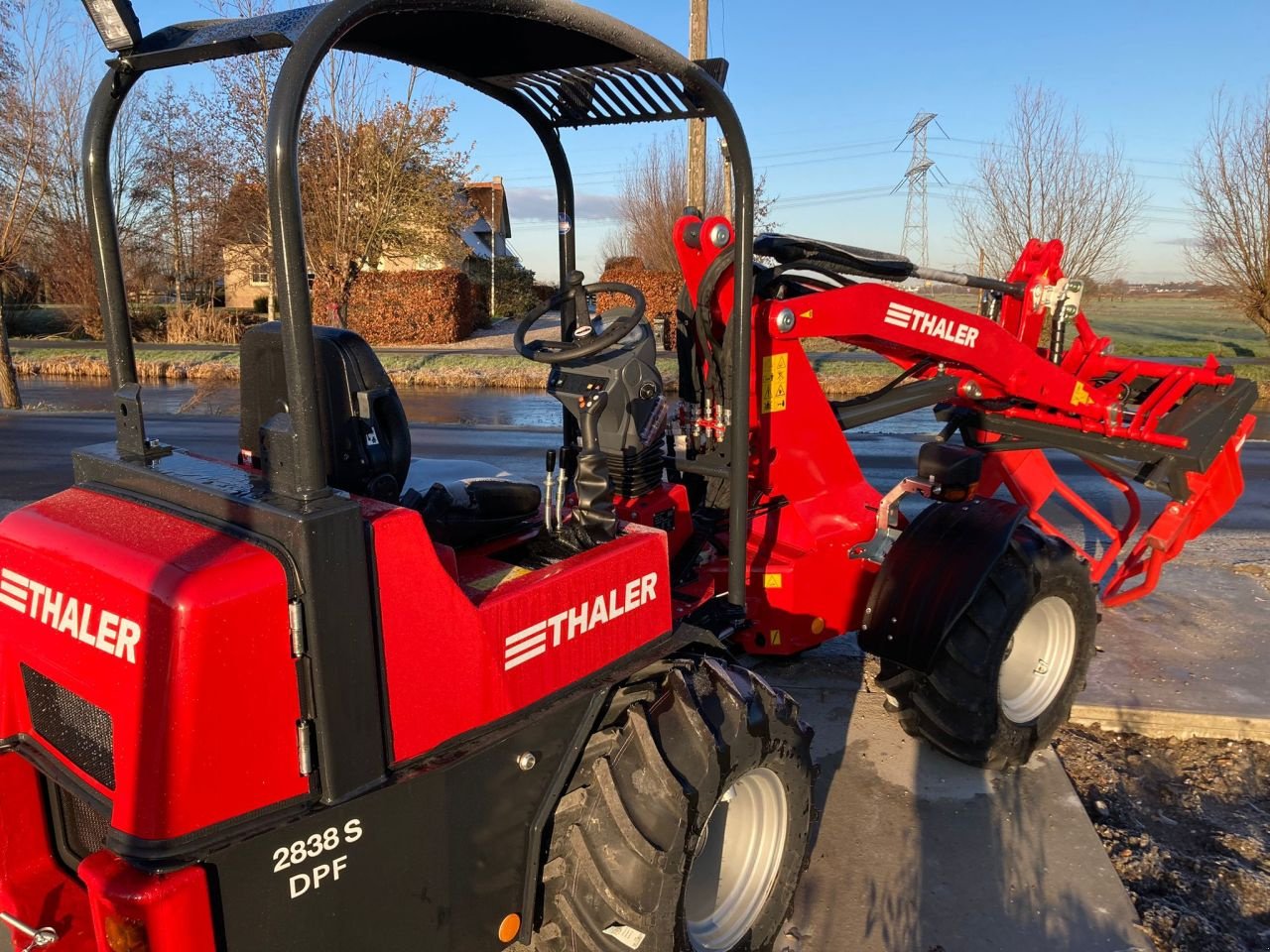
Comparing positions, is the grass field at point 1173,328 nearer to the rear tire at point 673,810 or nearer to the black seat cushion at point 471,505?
the black seat cushion at point 471,505

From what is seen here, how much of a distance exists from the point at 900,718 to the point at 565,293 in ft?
7.25

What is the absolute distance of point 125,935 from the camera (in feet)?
5.55

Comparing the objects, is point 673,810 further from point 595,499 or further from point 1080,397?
point 1080,397

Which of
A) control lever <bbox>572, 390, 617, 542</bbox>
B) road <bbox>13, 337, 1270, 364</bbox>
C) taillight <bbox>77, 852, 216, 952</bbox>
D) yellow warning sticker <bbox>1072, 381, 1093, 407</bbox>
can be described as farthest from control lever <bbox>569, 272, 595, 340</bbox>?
road <bbox>13, 337, 1270, 364</bbox>

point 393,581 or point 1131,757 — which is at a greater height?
point 393,581

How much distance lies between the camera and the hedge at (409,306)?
78.3 ft

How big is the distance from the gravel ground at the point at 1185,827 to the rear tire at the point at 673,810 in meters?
1.32

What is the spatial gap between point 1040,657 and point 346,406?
3.18 metres

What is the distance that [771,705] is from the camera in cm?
262

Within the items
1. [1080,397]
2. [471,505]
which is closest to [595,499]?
[471,505]

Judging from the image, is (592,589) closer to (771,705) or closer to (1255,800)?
(771,705)

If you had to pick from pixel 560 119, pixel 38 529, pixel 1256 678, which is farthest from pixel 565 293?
pixel 1256 678

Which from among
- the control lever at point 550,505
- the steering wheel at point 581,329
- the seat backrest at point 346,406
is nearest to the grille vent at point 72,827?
A: the seat backrest at point 346,406

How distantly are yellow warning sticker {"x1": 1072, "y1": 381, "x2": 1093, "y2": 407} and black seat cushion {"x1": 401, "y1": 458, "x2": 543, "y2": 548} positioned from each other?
2.84 m
